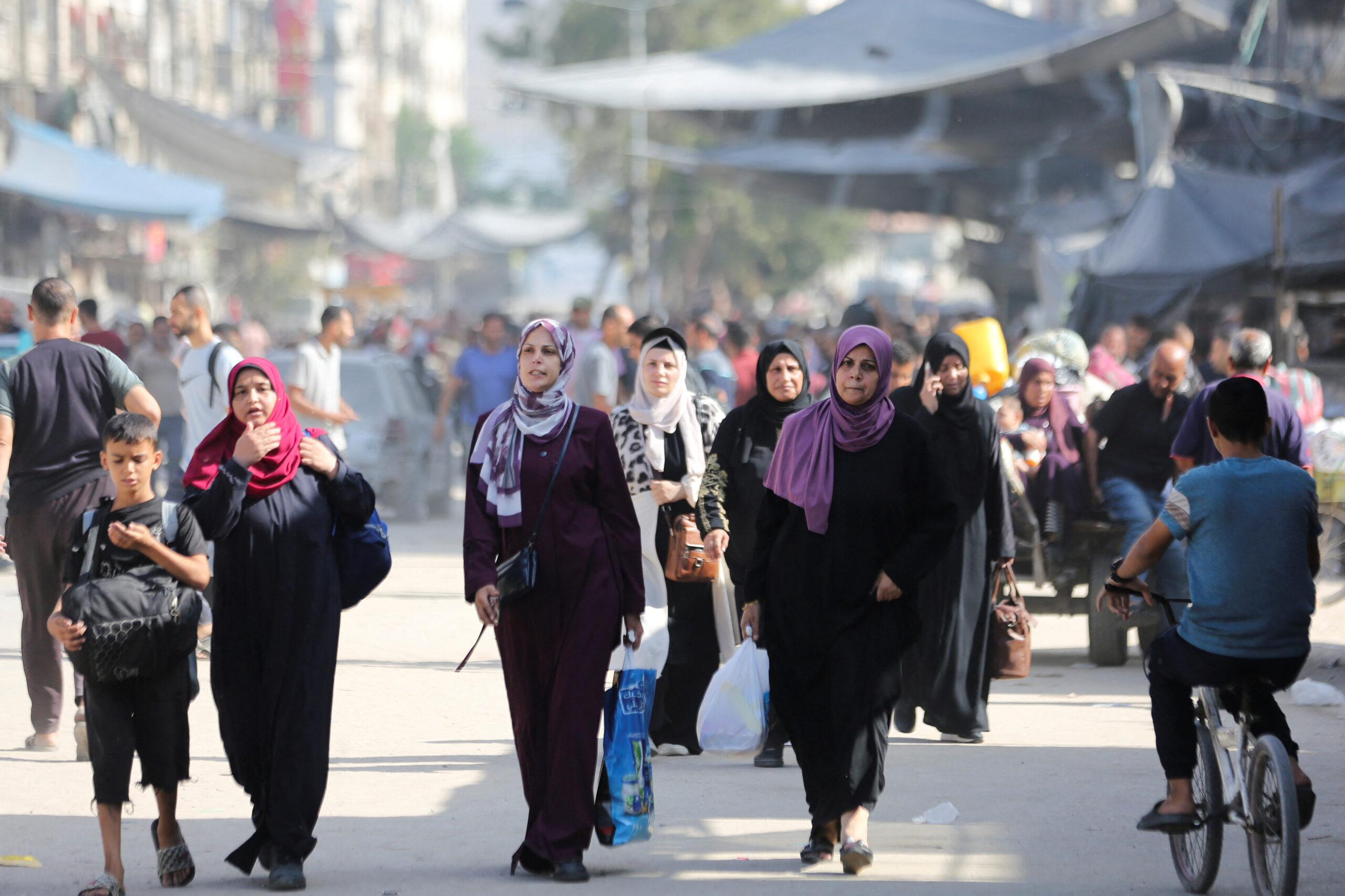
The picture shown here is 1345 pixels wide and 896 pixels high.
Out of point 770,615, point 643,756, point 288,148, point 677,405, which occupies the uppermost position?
point 288,148

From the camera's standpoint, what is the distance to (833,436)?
212 inches

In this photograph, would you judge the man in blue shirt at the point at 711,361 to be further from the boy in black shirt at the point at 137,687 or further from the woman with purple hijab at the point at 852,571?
the boy in black shirt at the point at 137,687

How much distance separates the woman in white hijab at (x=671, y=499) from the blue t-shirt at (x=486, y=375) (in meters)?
→ 8.03

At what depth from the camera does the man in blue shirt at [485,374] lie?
15.3m

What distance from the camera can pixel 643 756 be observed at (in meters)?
5.25

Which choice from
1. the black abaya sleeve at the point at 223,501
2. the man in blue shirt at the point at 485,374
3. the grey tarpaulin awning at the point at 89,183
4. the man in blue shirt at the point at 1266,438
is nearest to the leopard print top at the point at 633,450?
the man in blue shirt at the point at 1266,438

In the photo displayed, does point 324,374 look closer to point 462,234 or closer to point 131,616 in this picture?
point 131,616

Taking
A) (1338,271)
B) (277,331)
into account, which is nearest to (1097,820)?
(1338,271)

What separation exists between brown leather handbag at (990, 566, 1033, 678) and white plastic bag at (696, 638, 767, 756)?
2.01 metres

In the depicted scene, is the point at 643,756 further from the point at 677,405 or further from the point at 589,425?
the point at 677,405

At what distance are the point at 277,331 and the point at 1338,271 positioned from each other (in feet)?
95.4

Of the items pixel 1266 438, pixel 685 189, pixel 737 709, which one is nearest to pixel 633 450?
pixel 737 709

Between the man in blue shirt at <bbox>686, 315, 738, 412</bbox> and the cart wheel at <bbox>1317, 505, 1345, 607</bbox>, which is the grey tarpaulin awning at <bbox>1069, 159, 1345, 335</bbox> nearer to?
the cart wheel at <bbox>1317, 505, 1345, 607</bbox>

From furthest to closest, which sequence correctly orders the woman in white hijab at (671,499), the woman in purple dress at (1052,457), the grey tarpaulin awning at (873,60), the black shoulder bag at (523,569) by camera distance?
the grey tarpaulin awning at (873,60) < the woman in purple dress at (1052,457) < the woman in white hijab at (671,499) < the black shoulder bag at (523,569)
